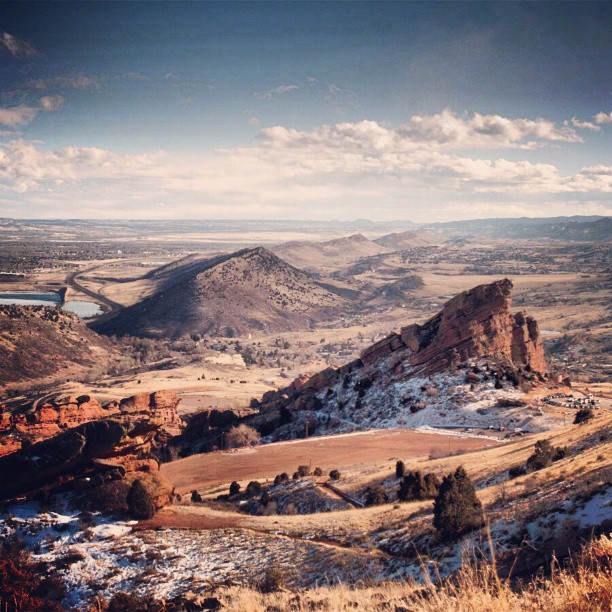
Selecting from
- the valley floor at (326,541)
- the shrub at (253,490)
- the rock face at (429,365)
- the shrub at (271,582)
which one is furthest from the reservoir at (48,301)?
the shrub at (271,582)

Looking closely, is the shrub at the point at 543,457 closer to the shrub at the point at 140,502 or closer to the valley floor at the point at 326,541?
the valley floor at the point at 326,541

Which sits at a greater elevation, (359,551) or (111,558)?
(359,551)

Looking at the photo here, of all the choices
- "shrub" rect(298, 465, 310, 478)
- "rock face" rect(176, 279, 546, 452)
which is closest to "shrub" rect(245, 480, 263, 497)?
"shrub" rect(298, 465, 310, 478)

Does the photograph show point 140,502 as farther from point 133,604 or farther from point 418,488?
point 418,488

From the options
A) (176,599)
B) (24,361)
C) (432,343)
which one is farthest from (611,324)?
(176,599)

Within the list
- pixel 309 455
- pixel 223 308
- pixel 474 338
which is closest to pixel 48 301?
pixel 223 308

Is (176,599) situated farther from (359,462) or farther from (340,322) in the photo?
(340,322)

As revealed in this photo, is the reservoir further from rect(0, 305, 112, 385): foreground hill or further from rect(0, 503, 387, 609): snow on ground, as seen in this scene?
rect(0, 503, 387, 609): snow on ground
